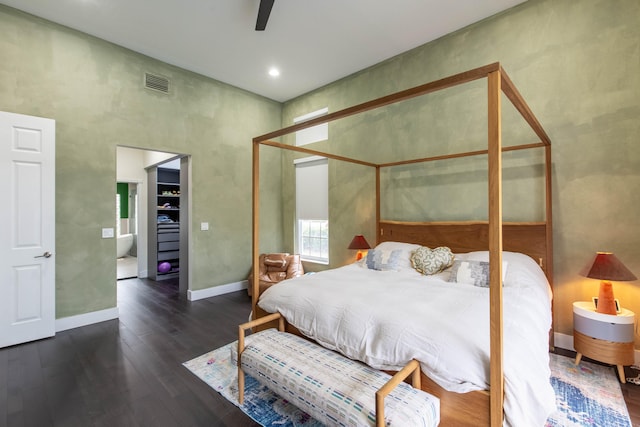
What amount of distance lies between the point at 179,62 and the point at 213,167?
1532mm

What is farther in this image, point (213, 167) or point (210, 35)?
point (213, 167)

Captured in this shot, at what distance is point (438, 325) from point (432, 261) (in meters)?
1.44

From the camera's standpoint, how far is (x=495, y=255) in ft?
4.07

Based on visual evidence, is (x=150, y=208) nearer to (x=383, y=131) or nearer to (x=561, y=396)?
(x=383, y=131)

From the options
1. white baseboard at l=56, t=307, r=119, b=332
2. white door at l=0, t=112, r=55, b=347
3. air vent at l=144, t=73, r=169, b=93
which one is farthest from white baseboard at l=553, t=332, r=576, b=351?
air vent at l=144, t=73, r=169, b=93

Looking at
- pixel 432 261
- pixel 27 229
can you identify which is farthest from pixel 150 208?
pixel 432 261

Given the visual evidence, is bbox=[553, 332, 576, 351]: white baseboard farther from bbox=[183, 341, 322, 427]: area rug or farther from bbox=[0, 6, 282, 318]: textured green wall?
bbox=[0, 6, 282, 318]: textured green wall

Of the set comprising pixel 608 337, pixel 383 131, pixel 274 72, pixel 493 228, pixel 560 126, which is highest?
pixel 274 72

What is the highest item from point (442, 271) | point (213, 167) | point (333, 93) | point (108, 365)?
point (333, 93)

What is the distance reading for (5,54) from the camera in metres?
2.98

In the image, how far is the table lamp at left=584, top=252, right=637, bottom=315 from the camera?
7.29 feet

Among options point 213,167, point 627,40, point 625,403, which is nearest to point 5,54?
point 213,167

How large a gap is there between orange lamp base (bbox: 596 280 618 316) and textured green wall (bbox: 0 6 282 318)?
14.8 feet

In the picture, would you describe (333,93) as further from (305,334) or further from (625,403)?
(625,403)
